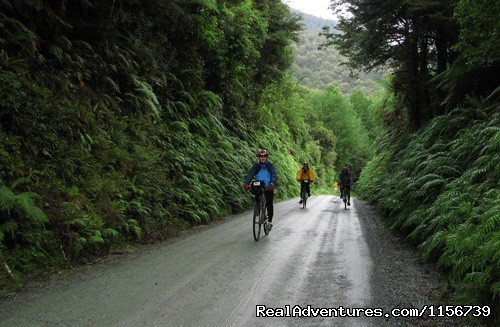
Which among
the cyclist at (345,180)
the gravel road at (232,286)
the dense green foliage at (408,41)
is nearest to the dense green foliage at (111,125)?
the gravel road at (232,286)

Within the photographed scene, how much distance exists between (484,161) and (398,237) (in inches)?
122

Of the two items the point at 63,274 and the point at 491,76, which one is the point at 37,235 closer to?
the point at 63,274

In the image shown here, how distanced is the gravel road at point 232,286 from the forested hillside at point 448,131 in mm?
658

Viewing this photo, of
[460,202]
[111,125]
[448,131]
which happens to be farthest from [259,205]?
[448,131]

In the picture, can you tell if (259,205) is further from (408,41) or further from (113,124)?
(408,41)

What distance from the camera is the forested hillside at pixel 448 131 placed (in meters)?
5.17

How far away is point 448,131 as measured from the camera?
431 inches

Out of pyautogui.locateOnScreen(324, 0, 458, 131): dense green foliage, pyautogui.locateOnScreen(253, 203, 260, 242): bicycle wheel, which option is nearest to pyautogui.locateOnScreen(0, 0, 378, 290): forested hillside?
pyautogui.locateOnScreen(253, 203, 260, 242): bicycle wheel

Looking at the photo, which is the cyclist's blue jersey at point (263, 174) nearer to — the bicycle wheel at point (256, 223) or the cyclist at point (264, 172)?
the cyclist at point (264, 172)

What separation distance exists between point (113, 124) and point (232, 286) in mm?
6473

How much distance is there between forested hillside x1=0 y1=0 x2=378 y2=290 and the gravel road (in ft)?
3.18

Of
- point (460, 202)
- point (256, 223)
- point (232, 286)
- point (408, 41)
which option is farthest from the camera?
point (408, 41)

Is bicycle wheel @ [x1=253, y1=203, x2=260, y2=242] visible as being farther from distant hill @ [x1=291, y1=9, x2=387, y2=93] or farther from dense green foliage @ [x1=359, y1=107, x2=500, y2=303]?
distant hill @ [x1=291, y1=9, x2=387, y2=93]

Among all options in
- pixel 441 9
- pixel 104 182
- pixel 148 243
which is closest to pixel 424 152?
pixel 441 9
